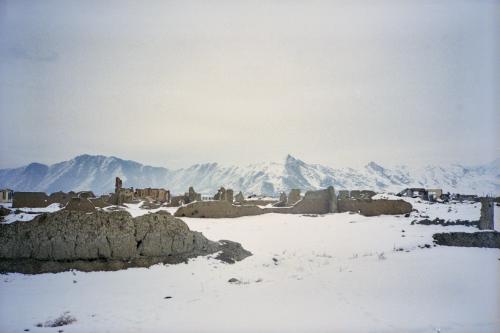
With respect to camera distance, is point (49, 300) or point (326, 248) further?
point (326, 248)

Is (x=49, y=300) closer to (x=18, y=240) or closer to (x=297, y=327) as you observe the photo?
(x=18, y=240)

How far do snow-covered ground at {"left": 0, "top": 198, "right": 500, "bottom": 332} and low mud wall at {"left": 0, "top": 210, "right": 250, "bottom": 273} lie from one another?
1.35 feet

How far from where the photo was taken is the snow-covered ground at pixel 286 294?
8.12m

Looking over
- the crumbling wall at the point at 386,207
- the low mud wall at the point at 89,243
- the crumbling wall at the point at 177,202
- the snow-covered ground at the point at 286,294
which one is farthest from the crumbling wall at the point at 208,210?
the low mud wall at the point at 89,243

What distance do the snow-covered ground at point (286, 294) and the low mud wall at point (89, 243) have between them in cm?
41

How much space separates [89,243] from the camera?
1185cm

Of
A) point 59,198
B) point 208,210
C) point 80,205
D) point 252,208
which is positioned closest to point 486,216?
point 252,208

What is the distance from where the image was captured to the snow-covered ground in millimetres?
8125

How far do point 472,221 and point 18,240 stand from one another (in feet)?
64.1

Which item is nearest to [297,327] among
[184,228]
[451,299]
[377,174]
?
[451,299]

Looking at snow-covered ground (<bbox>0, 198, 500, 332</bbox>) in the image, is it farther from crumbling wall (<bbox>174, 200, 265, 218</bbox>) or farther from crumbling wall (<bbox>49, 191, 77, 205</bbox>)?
crumbling wall (<bbox>49, 191, 77, 205</bbox>)

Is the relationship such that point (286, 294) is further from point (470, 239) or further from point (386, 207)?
point (386, 207)

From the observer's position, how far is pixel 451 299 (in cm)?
990

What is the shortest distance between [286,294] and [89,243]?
19.4ft
